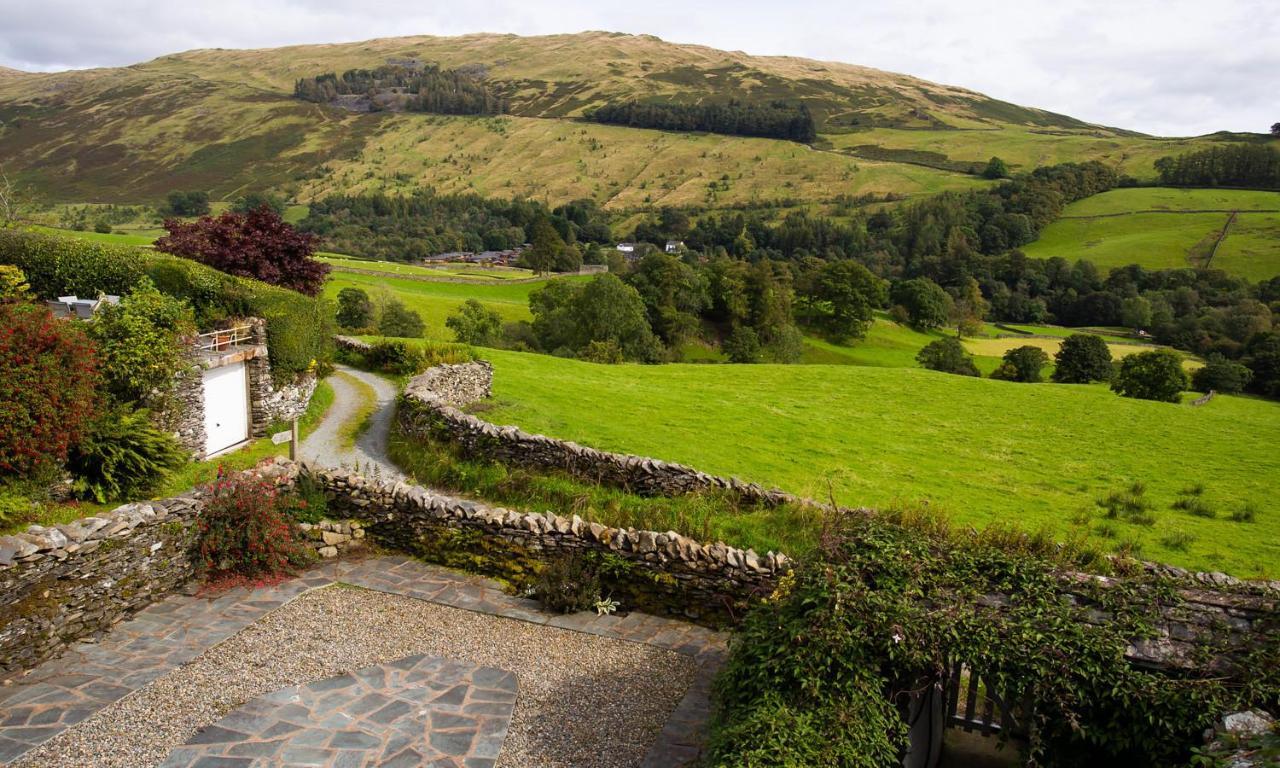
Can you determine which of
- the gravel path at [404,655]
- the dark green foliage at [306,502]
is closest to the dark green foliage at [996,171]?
the dark green foliage at [306,502]

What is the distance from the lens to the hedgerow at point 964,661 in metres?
5.73

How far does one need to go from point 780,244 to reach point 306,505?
125464mm

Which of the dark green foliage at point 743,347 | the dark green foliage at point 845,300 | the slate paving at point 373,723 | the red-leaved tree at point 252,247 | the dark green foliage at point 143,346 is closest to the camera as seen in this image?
the slate paving at point 373,723

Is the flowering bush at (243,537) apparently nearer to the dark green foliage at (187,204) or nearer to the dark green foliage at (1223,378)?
the dark green foliage at (1223,378)

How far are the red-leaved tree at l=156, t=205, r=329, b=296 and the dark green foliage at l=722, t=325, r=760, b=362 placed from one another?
124 feet

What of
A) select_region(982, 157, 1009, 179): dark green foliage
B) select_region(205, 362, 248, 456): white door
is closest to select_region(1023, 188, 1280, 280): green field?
select_region(982, 157, 1009, 179): dark green foliage

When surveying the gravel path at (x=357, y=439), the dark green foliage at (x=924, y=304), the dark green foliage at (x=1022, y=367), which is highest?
the gravel path at (x=357, y=439)

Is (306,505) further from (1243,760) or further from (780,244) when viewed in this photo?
(780,244)

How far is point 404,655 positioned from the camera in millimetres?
→ 9406

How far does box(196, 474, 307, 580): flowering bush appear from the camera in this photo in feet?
37.8

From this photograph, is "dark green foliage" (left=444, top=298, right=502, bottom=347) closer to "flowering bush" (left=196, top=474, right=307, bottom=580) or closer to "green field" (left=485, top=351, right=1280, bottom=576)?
"green field" (left=485, top=351, right=1280, bottom=576)

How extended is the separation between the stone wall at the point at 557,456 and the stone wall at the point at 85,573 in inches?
267

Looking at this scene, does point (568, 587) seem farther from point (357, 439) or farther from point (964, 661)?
point (357, 439)

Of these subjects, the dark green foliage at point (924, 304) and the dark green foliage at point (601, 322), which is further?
the dark green foliage at point (924, 304)
